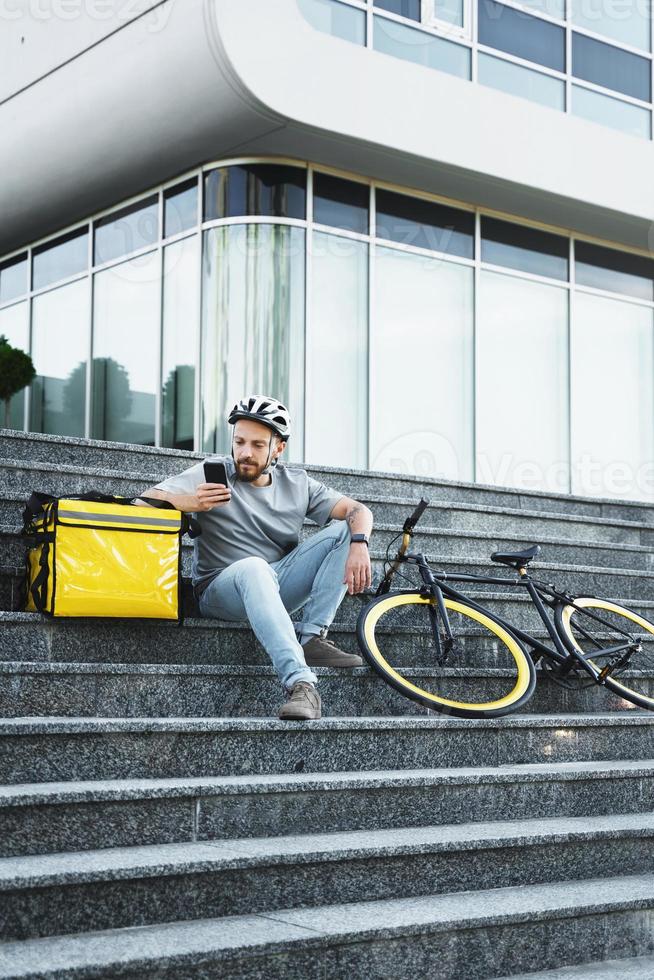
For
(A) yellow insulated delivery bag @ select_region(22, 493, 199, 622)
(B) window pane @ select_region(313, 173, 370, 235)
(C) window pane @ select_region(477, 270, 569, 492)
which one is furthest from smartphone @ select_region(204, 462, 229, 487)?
(C) window pane @ select_region(477, 270, 569, 492)

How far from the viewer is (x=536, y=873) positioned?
468 centimetres

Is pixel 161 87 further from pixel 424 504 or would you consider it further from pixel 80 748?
pixel 80 748

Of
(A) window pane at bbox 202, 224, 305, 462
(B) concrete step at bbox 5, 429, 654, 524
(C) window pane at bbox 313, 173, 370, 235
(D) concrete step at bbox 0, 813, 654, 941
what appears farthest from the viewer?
(C) window pane at bbox 313, 173, 370, 235

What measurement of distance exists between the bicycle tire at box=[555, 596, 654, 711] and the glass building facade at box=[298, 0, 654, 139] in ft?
23.9

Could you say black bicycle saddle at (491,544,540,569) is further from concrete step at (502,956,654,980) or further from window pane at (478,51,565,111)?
window pane at (478,51,565,111)

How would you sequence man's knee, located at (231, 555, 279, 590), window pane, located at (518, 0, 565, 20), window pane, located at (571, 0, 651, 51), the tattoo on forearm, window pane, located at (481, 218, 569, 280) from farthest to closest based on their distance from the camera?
window pane, located at (571, 0, 651, 51), window pane, located at (481, 218, 569, 280), window pane, located at (518, 0, 565, 20), the tattoo on forearm, man's knee, located at (231, 555, 279, 590)

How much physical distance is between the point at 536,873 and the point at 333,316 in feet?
27.6

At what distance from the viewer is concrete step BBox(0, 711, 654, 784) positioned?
4.46 metres

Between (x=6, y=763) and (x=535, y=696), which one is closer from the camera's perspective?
(x=6, y=763)

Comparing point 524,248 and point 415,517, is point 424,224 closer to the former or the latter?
point 524,248

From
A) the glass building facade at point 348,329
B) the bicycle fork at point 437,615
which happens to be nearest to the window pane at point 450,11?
the glass building facade at point 348,329

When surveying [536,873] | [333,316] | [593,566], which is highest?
[333,316]

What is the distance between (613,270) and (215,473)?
9705 millimetres

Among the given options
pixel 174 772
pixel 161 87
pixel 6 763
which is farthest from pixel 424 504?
pixel 161 87
